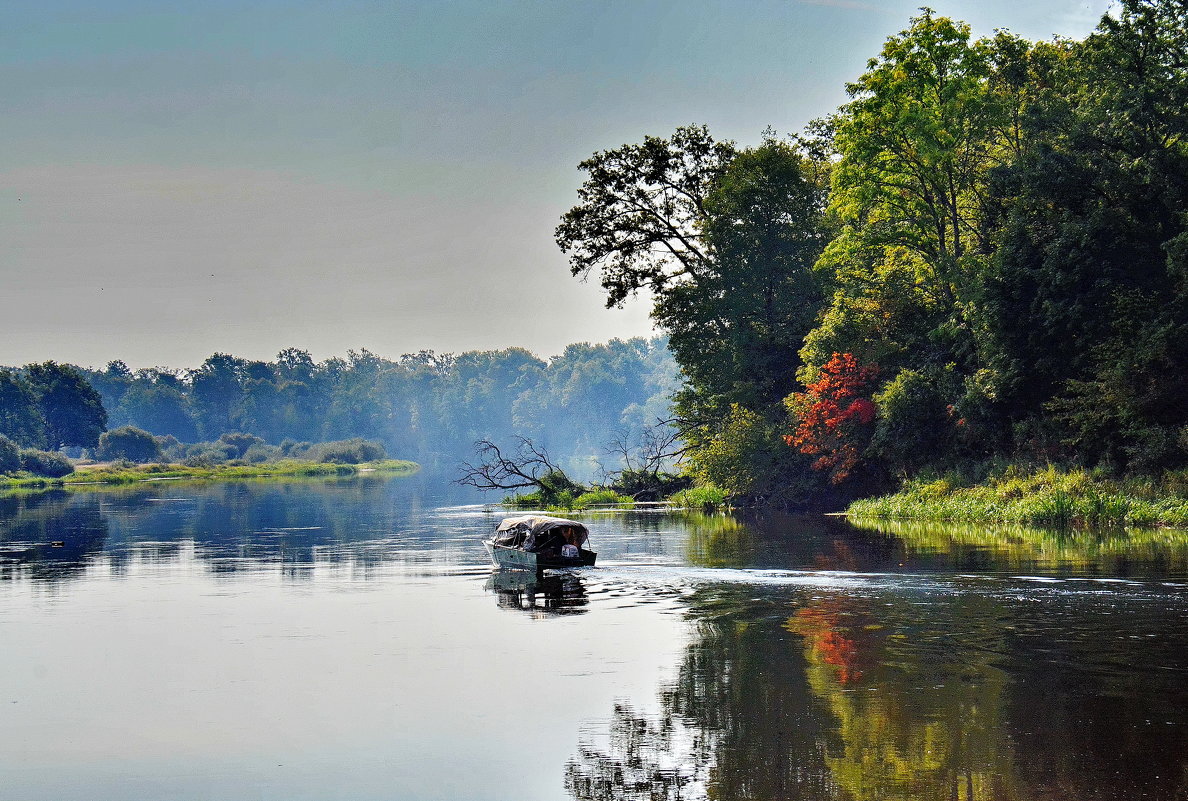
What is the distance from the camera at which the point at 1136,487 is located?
3875 centimetres

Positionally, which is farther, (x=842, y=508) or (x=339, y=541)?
(x=842, y=508)

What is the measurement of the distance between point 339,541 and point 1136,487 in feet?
93.9

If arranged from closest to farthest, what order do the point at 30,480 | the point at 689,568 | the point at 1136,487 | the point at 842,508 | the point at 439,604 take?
the point at 439,604 < the point at 689,568 < the point at 1136,487 < the point at 842,508 < the point at 30,480

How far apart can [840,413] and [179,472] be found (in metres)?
104

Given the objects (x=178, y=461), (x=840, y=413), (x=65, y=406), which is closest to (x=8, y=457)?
(x=65, y=406)

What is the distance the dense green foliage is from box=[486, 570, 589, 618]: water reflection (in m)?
21.3

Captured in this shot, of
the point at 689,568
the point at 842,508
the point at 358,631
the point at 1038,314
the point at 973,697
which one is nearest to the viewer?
the point at 973,697

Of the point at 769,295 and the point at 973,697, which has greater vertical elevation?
the point at 769,295

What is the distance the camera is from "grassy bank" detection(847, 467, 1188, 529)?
37156mm

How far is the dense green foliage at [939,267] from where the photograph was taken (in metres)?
41.3

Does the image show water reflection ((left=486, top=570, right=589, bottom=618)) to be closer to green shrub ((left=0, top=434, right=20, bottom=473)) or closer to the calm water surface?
the calm water surface

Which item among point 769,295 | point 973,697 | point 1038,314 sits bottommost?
point 973,697

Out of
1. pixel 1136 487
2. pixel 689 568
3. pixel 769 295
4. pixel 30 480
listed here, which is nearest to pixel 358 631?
pixel 689 568

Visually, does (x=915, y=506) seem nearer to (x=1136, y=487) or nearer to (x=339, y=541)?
(x=1136, y=487)
